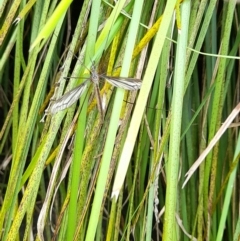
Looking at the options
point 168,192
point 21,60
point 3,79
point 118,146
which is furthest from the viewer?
point 3,79

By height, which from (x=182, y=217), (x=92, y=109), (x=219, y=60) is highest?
(x=219, y=60)

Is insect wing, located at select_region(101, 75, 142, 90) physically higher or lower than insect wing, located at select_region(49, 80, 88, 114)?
higher

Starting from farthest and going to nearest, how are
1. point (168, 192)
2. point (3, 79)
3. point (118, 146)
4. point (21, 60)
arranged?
point (3, 79) → point (21, 60) → point (118, 146) → point (168, 192)

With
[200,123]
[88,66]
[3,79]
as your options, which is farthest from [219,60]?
[3,79]

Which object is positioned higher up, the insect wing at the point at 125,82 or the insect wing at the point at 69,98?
the insect wing at the point at 125,82

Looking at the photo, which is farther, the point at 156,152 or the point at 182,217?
the point at 182,217

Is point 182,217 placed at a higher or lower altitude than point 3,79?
lower

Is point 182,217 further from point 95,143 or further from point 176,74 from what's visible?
point 176,74

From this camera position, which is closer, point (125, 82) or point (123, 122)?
point (125, 82)
